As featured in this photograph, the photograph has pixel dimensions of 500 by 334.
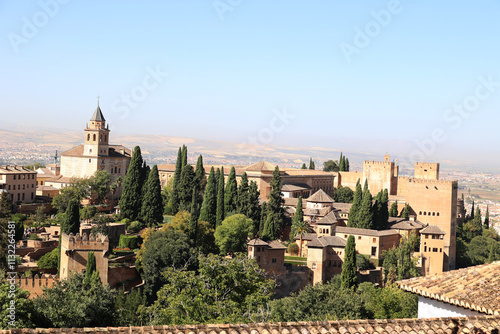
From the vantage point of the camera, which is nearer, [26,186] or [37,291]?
[37,291]

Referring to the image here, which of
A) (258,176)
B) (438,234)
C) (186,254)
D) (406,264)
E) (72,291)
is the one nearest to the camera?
(72,291)

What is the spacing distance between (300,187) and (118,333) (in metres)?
52.9

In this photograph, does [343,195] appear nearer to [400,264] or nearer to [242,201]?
[242,201]

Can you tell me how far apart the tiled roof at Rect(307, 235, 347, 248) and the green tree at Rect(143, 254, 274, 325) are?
45.4 feet

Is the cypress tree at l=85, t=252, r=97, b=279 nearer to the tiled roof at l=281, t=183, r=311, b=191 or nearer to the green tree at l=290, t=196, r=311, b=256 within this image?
the green tree at l=290, t=196, r=311, b=256

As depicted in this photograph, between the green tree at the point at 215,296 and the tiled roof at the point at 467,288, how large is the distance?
7.94m

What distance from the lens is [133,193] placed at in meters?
40.1

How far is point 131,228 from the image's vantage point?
126 ft

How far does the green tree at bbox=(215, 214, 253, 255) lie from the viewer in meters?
36.7

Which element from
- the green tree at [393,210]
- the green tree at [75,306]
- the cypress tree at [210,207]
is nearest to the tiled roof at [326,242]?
the cypress tree at [210,207]

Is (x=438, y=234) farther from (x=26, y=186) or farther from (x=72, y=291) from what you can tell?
(x=26, y=186)

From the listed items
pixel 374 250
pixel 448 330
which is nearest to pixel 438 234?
pixel 374 250

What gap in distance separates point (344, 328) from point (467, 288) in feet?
10.2

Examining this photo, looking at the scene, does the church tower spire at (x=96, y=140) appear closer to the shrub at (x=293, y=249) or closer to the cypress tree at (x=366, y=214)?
the shrub at (x=293, y=249)
